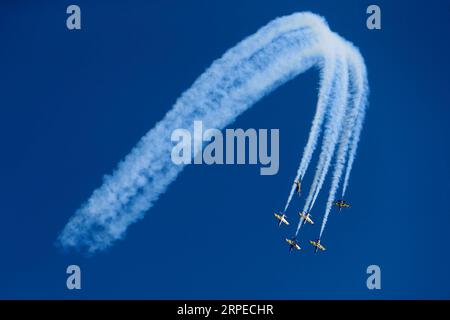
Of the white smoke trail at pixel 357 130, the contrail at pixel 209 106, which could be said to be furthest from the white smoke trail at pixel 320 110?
the white smoke trail at pixel 357 130

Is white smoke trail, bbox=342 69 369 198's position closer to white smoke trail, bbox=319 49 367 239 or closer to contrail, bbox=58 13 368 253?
white smoke trail, bbox=319 49 367 239

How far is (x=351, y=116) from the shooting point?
1152 centimetres

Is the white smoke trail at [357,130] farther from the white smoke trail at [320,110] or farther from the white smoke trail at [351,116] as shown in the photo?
the white smoke trail at [320,110]

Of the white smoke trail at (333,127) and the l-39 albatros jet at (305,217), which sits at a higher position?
the white smoke trail at (333,127)

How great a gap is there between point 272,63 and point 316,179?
2.37 meters

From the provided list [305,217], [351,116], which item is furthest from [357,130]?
[305,217]

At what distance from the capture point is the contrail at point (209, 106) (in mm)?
11430

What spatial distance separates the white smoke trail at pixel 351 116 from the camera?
11.5 m

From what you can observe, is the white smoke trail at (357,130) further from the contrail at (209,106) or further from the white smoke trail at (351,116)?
the contrail at (209,106)

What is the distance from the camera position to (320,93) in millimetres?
11641

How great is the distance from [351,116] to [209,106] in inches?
108

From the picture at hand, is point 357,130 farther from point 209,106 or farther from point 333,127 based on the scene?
point 209,106

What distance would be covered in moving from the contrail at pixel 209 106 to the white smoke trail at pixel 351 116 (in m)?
0.47
